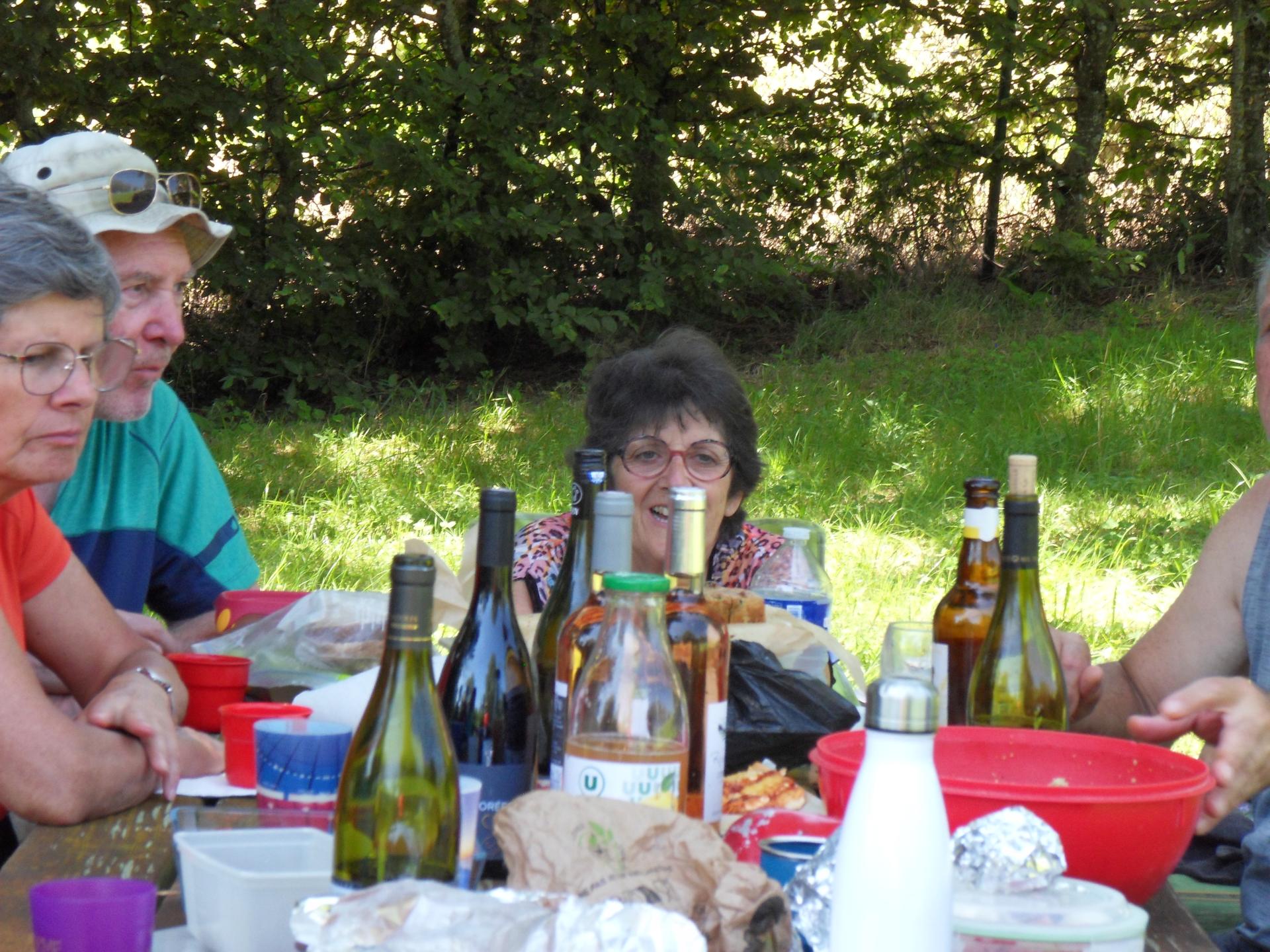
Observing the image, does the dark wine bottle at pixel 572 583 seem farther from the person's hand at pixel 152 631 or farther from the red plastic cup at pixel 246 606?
the person's hand at pixel 152 631

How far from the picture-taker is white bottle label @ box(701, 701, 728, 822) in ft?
4.33

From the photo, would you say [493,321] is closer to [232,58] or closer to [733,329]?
[733,329]

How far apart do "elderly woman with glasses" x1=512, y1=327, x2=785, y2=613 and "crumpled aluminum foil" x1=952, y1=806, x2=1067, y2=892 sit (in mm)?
1790

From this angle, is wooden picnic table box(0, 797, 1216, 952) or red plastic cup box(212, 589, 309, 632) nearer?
wooden picnic table box(0, 797, 1216, 952)

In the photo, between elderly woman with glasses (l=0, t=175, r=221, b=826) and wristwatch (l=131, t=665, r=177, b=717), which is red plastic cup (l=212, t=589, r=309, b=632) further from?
wristwatch (l=131, t=665, r=177, b=717)

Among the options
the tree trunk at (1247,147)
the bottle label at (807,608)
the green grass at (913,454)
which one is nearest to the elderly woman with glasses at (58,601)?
the bottle label at (807,608)

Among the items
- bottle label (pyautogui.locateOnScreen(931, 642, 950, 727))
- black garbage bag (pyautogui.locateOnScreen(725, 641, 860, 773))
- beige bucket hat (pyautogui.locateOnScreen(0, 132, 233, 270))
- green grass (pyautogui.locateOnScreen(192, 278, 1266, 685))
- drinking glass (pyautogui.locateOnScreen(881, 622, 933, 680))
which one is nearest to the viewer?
black garbage bag (pyautogui.locateOnScreen(725, 641, 860, 773))

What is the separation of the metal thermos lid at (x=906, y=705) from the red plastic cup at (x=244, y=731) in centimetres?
93

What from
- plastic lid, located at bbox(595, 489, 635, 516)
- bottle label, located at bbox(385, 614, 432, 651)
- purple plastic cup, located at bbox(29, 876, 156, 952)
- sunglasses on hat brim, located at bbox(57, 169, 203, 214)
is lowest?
purple plastic cup, located at bbox(29, 876, 156, 952)

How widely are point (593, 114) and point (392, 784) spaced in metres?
7.51

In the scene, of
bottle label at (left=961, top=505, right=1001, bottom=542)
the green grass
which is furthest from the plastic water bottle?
the green grass

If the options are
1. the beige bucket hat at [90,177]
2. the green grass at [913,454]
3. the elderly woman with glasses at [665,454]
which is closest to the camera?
the beige bucket hat at [90,177]

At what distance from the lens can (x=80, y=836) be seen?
1.54 meters

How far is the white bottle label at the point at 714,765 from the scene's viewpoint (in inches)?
51.9
